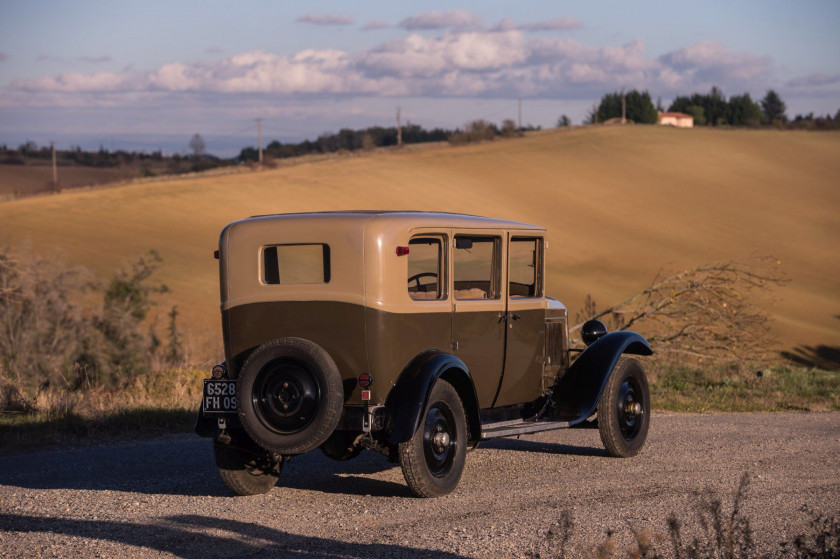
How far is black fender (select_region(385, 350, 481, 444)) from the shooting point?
6703 millimetres

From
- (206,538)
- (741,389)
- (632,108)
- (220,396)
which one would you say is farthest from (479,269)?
(632,108)

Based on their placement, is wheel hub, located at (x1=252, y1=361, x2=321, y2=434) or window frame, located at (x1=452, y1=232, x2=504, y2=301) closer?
wheel hub, located at (x1=252, y1=361, x2=321, y2=434)

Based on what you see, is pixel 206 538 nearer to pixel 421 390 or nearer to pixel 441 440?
pixel 421 390

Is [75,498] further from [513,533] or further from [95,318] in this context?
[95,318]

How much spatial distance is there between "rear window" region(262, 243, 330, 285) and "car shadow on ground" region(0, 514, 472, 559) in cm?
191

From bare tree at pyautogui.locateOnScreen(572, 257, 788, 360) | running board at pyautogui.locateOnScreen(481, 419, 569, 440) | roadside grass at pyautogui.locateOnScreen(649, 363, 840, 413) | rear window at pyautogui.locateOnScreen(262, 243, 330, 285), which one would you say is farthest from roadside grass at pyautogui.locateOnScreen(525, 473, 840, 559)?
bare tree at pyautogui.locateOnScreen(572, 257, 788, 360)

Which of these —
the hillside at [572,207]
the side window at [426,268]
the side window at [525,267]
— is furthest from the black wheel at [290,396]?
the hillside at [572,207]

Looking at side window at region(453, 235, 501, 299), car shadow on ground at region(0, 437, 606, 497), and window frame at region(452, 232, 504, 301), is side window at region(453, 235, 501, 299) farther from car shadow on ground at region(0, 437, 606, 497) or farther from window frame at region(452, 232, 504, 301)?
car shadow on ground at region(0, 437, 606, 497)

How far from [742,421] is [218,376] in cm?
621

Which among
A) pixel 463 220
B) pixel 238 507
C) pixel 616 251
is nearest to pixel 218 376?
pixel 238 507

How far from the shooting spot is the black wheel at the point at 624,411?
8.63 m

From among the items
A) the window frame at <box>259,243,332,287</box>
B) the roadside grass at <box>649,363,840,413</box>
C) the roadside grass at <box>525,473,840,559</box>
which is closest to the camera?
the roadside grass at <box>525,473,840,559</box>

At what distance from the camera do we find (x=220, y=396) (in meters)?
6.96

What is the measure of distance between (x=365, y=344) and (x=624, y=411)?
3.23m
